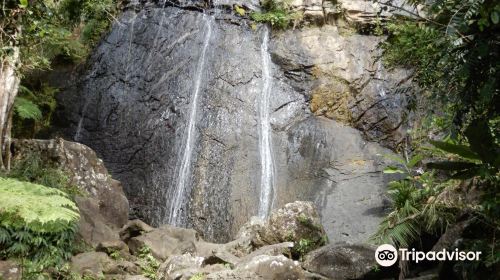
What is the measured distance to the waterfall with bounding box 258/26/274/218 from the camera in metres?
8.81

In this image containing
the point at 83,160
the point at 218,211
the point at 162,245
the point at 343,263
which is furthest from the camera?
the point at 218,211

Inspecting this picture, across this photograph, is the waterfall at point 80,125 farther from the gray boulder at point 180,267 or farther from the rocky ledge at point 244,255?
the gray boulder at point 180,267

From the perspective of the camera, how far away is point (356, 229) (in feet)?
26.2

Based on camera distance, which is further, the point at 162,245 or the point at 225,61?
the point at 225,61

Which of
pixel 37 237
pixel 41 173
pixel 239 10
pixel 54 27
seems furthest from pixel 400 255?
pixel 239 10

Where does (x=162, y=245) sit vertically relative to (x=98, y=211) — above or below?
below

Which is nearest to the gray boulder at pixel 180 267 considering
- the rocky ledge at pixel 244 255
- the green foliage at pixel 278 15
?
the rocky ledge at pixel 244 255

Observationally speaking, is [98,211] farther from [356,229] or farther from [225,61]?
[225,61]

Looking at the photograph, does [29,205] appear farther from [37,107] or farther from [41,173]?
[37,107]

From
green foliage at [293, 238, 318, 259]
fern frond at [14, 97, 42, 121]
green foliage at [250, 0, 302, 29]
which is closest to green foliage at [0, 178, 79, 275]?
green foliage at [293, 238, 318, 259]

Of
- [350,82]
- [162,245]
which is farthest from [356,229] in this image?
[350,82]

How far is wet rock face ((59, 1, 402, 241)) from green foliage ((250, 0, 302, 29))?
0.33m

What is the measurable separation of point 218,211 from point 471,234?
5.26 m

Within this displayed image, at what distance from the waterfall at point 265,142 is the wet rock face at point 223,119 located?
11 cm
